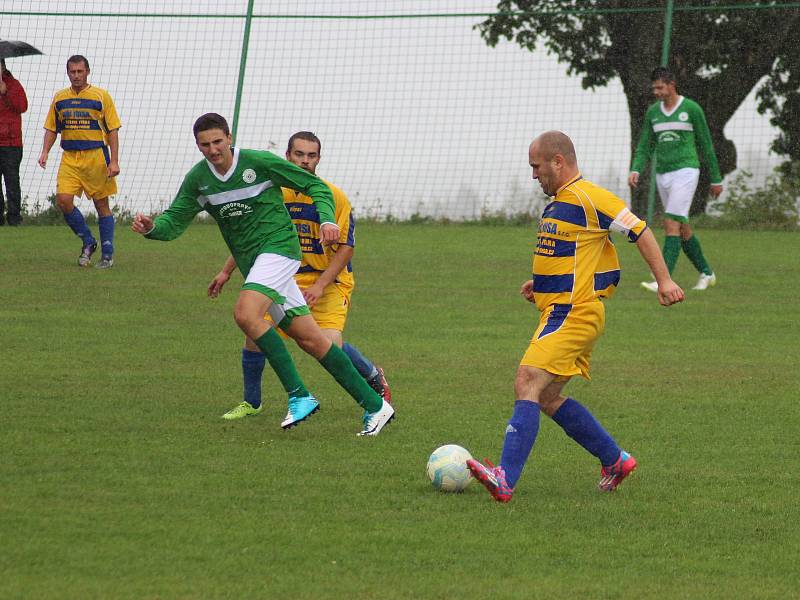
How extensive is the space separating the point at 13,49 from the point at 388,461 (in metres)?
11.3

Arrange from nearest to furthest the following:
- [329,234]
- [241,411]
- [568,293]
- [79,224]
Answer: [568,293], [329,234], [241,411], [79,224]

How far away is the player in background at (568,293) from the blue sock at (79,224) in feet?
28.0

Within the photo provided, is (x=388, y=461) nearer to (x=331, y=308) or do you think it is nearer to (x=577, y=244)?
(x=577, y=244)

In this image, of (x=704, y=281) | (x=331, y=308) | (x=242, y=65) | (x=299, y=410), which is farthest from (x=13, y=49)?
(x=299, y=410)

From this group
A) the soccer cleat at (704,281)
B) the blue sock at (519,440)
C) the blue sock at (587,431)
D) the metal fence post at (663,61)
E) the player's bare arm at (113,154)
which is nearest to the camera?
the blue sock at (519,440)

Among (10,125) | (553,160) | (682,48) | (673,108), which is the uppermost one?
(682,48)

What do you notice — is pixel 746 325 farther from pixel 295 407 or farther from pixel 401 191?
pixel 401 191

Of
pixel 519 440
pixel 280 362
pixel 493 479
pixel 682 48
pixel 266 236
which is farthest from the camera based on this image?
pixel 682 48

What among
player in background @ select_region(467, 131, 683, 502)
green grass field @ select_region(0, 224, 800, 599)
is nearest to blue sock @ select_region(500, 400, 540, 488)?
player in background @ select_region(467, 131, 683, 502)

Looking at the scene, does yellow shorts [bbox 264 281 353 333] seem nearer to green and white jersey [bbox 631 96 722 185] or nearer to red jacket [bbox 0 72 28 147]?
green and white jersey [bbox 631 96 722 185]

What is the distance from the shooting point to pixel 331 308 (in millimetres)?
7805

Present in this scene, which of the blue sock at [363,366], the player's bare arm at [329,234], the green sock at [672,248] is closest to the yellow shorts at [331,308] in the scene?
the blue sock at [363,366]

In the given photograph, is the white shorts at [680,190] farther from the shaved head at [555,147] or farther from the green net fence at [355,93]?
the shaved head at [555,147]

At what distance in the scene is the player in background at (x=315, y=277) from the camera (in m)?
7.49
